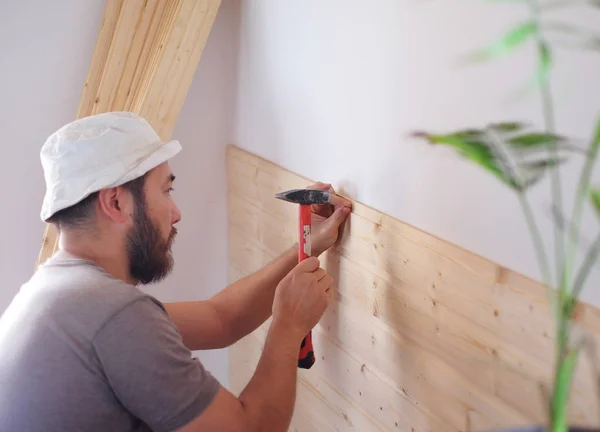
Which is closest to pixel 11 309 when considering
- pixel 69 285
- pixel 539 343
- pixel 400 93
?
pixel 69 285

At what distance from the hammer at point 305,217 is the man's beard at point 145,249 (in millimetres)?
271

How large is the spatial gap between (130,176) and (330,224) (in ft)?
1.43

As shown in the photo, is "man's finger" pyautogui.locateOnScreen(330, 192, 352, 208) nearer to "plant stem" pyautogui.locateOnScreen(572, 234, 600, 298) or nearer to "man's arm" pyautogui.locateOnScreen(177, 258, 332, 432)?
"man's arm" pyautogui.locateOnScreen(177, 258, 332, 432)

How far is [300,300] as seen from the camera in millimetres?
1377

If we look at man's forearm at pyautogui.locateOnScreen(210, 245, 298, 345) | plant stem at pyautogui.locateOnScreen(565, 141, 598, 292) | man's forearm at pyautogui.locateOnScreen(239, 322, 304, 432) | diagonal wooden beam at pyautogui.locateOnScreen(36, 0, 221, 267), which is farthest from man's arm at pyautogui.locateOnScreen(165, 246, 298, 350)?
plant stem at pyautogui.locateOnScreen(565, 141, 598, 292)

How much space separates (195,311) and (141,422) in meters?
0.37

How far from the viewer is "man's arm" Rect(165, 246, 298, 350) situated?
1.58 m

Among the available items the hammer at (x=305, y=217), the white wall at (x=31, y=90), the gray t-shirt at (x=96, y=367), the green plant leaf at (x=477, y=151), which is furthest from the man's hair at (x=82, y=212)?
the green plant leaf at (x=477, y=151)

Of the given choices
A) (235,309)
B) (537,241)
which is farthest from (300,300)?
(537,241)

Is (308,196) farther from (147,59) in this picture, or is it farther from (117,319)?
(147,59)

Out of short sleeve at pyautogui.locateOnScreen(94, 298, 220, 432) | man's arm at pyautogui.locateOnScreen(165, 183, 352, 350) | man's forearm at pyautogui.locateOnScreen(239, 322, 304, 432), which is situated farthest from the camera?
man's arm at pyautogui.locateOnScreen(165, 183, 352, 350)

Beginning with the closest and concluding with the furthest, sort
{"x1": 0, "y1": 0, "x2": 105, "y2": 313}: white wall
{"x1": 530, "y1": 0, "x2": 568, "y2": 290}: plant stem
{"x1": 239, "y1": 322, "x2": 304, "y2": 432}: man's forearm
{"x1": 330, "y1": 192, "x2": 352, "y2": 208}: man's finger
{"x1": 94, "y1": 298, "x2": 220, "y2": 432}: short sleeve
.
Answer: {"x1": 530, "y1": 0, "x2": 568, "y2": 290}: plant stem
{"x1": 94, "y1": 298, "x2": 220, "y2": 432}: short sleeve
{"x1": 239, "y1": 322, "x2": 304, "y2": 432}: man's forearm
{"x1": 330, "y1": 192, "x2": 352, "y2": 208}: man's finger
{"x1": 0, "y1": 0, "x2": 105, "y2": 313}: white wall

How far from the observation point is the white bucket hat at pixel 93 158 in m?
1.31

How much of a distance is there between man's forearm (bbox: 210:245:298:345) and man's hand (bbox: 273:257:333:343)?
0.60 feet
